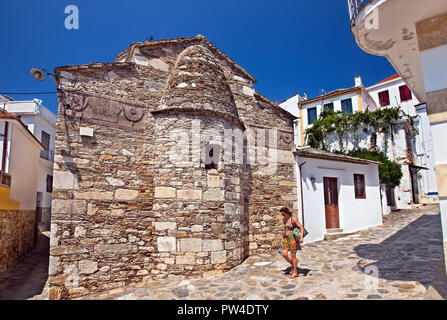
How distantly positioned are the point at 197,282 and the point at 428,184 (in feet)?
67.9

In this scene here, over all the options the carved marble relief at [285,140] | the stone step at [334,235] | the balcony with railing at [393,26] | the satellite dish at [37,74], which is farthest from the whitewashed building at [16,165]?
the stone step at [334,235]

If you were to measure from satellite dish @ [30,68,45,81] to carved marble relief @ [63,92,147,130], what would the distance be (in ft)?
2.26

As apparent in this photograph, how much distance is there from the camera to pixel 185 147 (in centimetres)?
636

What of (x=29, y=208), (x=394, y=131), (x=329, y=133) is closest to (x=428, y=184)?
(x=394, y=131)

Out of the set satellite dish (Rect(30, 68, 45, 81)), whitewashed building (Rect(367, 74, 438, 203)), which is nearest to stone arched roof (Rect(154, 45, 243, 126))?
satellite dish (Rect(30, 68, 45, 81))

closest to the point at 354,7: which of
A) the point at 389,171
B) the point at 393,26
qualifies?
the point at 393,26

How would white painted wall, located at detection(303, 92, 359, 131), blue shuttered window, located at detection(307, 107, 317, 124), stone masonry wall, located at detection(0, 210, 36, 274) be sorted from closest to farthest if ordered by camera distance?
stone masonry wall, located at detection(0, 210, 36, 274) → white painted wall, located at detection(303, 92, 359, 131) → blue shuttered window, located at detection(307, 107, 317, 124)

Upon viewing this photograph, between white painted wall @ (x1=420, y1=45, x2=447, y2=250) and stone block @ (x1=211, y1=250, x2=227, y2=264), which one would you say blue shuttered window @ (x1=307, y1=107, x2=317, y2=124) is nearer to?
stone block @ (x1=211, y1=250, x2=227, y2=264)

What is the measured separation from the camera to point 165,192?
6.23 meters

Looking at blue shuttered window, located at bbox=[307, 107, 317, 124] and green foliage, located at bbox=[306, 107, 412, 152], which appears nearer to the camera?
green foliage, located at bbox=[306, 107, 412, 152]

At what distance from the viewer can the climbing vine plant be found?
598 inches

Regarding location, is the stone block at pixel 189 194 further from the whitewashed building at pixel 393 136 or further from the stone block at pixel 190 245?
the whitewashed building at pixel 393 136

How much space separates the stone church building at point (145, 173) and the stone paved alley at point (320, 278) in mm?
506
